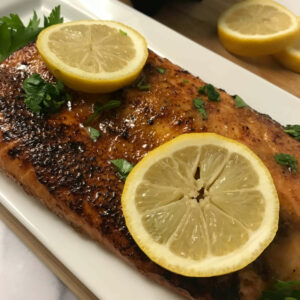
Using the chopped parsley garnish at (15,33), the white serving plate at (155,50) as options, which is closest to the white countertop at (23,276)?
the white serving plate at (155,50)

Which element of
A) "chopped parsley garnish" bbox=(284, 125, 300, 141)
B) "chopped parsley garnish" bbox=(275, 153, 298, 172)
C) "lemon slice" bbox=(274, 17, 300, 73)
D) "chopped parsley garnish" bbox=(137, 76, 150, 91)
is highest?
"chopped parsley garnish" bbox=(137, 76, 150, 91)

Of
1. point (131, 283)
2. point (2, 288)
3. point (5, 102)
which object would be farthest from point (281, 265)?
point (5, 102)

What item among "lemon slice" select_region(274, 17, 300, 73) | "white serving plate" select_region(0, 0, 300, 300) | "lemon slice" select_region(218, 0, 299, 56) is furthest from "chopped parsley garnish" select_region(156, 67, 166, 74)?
"lemon slice" select_region(274, 17, 300, 73)

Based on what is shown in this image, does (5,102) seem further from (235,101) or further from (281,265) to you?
(281,265)

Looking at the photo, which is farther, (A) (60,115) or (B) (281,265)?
(A) (60,115)

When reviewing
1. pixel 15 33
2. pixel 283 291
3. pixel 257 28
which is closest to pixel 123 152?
pixel 283 291

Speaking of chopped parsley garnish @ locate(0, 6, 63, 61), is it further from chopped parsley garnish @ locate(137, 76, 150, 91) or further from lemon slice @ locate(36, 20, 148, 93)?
chopped parsley garnish @ locate(137, 76, 150, 91)
